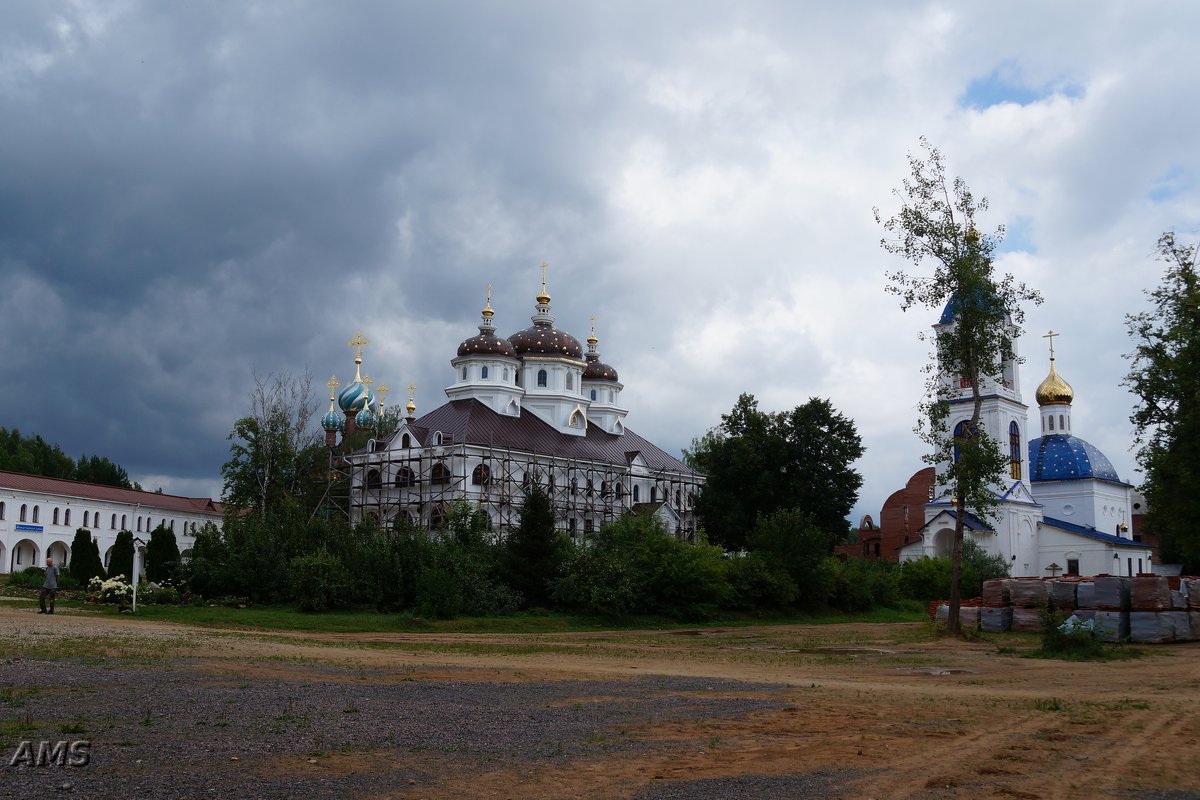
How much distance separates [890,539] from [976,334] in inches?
1986

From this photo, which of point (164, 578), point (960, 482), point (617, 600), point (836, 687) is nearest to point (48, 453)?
point (164, 578)

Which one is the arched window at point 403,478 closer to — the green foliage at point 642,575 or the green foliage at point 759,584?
the green foliage at point 642,575

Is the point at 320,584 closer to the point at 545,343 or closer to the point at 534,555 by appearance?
the point at 534,555

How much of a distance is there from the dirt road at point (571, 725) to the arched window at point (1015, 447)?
4480 cm

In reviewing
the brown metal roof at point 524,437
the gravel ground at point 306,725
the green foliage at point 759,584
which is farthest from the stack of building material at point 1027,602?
the brown metal roof at point 524,437

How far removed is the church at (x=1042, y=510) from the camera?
199 feet

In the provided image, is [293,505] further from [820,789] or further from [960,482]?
[820,789]

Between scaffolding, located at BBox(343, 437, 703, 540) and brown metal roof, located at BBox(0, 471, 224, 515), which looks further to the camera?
brown metal roof, located at BBox(0, 471, 224, 515)

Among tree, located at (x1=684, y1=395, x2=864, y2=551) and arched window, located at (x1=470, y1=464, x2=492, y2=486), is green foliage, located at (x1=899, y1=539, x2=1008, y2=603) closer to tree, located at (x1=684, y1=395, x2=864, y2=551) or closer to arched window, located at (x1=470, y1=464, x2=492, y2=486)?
tree, located at (x1=684, y1=395, x2=864, y2=551)

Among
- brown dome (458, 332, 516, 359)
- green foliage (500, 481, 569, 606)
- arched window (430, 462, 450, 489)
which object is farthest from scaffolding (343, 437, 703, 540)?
green foliage (500, 481, 569, 606)

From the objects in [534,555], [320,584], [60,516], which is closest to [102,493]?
[60,516]

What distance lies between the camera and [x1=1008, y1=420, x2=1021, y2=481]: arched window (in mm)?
63188

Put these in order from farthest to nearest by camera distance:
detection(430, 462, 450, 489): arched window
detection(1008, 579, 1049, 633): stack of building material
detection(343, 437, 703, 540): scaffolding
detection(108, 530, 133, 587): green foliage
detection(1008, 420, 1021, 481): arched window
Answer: detection(1008, 420, 1021, 481): arched window
detection(430, 462, 450, 489): arched window
detection(343, 437, 703, 540): scaffolding
detection(108, 530, 133, 587): green foliage
detection(1008, 579, 1049, 633): stack of building material

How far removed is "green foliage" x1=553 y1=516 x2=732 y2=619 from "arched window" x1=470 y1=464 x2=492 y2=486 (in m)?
16.1
